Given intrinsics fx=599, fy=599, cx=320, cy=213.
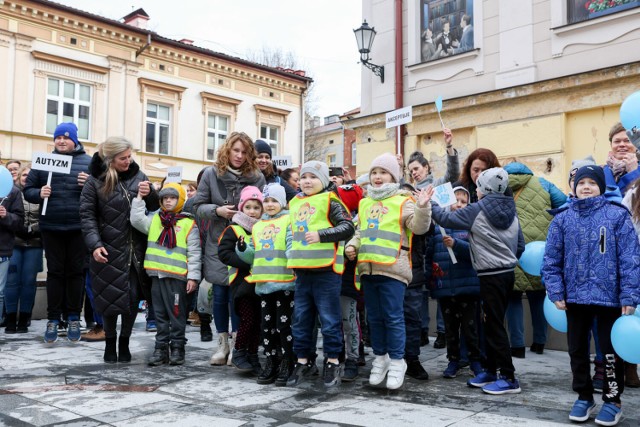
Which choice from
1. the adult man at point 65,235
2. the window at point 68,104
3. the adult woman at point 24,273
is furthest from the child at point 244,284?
the window at point 68,104

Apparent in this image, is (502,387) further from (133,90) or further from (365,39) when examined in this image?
(133,90)

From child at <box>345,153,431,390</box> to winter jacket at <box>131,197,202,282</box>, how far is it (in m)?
1.46

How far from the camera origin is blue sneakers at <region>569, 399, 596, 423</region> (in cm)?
343

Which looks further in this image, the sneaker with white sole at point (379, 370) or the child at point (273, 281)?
the child at point (273, 281)

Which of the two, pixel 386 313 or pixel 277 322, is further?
pixel 277 322

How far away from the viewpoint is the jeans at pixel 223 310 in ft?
16.8

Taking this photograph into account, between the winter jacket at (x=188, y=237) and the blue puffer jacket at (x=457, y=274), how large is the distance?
201 centimetres

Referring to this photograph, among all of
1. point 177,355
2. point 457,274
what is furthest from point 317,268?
point 177,355

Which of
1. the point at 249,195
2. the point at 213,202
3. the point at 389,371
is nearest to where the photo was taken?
the point at 389,371

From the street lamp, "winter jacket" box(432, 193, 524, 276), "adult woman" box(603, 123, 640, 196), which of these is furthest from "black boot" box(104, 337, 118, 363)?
the street lamp

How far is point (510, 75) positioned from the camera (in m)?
9.87

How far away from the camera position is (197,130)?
24.9 m

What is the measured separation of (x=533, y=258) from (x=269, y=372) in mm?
2179

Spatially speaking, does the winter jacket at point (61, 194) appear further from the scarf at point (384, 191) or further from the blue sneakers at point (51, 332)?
the scarf at point (384, 191)
